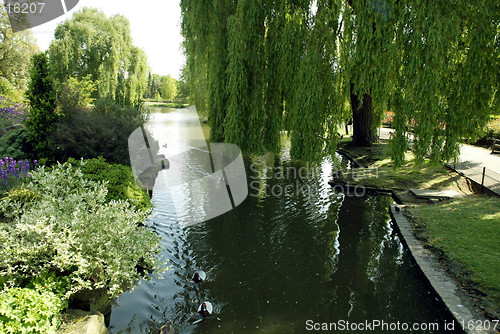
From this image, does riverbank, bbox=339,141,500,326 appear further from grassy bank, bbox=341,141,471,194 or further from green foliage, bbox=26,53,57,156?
green foliage, bbox=26,53,57,156

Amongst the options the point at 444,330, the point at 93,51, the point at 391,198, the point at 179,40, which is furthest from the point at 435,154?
the point at 93,51

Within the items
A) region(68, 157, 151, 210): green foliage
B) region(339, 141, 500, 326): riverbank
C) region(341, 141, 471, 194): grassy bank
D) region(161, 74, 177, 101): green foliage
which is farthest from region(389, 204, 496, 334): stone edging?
region(161, 74, 177, 101): green foliage

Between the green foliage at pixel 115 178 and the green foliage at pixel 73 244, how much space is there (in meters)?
1.58

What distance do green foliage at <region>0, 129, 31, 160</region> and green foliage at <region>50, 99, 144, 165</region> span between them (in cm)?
89

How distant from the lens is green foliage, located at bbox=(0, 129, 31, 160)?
8672mm

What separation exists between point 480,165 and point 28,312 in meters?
14.2

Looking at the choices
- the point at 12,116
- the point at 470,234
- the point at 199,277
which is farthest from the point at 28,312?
the point at 12,116

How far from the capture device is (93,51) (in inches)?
882

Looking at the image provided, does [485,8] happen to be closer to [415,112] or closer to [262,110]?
[415,112]

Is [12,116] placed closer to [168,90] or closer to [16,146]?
[16,146]

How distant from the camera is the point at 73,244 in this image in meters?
4.11

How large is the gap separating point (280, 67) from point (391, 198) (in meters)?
5.08

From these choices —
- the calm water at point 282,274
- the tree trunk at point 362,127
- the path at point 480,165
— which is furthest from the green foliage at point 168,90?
the calm water at point 282,274

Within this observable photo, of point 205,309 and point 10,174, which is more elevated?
point 10,174
